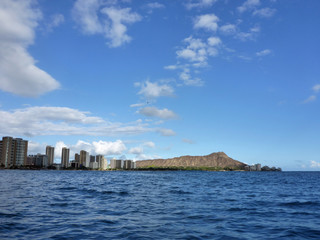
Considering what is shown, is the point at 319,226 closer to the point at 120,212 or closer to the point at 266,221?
the point at 266,221

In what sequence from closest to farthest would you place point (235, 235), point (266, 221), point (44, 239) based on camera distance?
point (44, 239) < point (235, 235) < point (266, 221)

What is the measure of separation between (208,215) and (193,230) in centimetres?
649

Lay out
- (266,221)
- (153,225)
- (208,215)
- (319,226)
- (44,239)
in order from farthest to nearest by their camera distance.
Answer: (208,215) < (266,221) < (319,226) < (153,225) < (44,239)

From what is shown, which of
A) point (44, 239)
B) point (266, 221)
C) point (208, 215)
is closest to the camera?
point (44, 239)

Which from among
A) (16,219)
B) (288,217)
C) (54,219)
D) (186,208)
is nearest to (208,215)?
(186,208)

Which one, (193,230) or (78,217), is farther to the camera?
(78,217)

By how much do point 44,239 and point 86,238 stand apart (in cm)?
251

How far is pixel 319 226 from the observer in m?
21.6

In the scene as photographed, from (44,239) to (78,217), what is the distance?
7.22 metres

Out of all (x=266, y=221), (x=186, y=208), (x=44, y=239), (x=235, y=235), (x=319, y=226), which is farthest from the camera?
(x=186, y=208)

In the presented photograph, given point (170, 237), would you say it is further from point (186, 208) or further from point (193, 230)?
point (186, 208)

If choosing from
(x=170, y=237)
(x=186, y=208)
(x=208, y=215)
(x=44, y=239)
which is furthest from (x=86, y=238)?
(x=186, y=208)

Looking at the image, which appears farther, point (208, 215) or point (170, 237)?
point (208, 215)

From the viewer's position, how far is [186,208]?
2883cm
